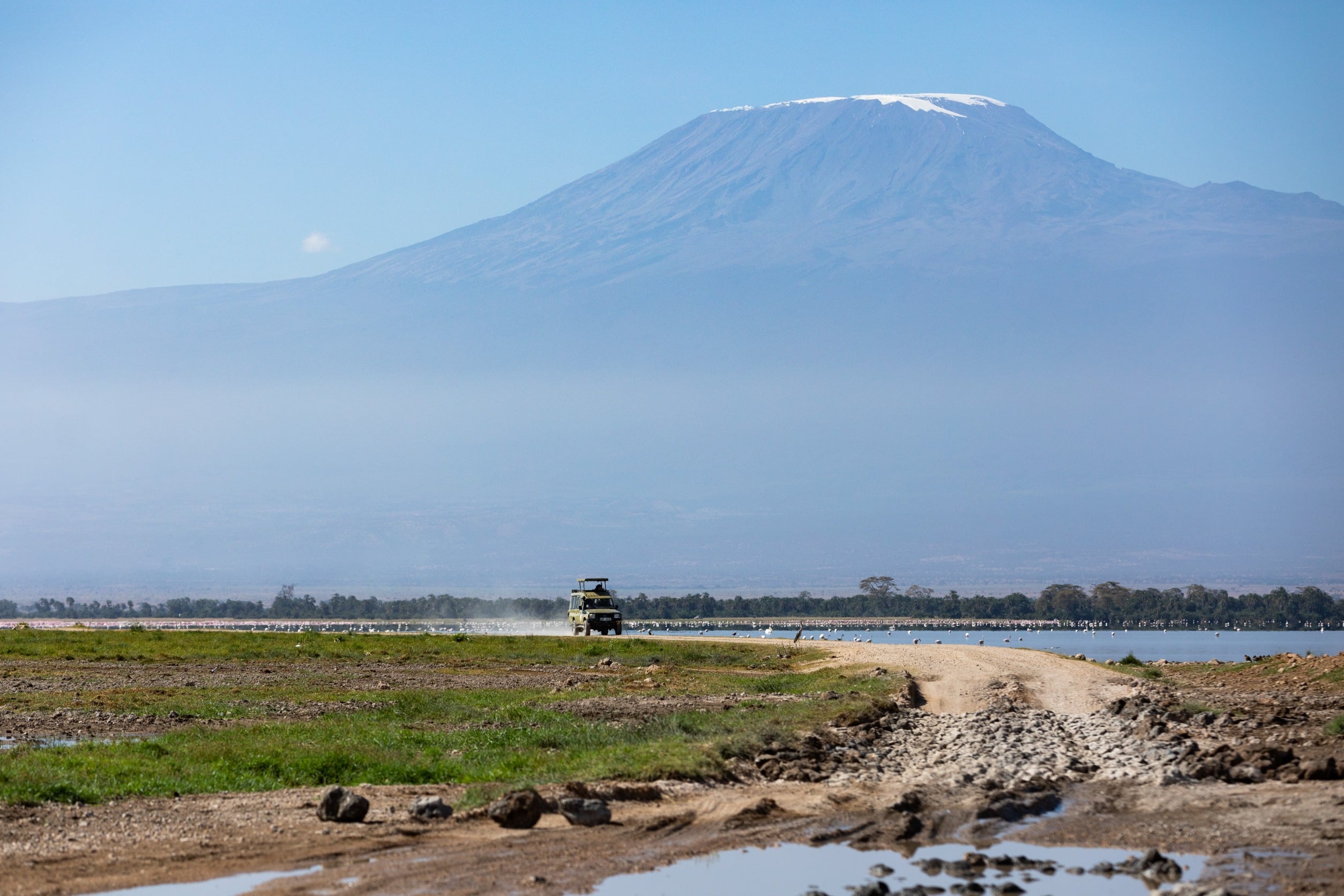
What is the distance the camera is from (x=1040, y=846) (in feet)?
42.4

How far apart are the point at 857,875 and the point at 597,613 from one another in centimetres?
5648

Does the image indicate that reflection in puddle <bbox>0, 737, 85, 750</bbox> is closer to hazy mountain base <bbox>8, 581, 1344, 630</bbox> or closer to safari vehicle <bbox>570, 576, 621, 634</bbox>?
safari vehicle <bbox>570, 576, 621, 634</bbox>

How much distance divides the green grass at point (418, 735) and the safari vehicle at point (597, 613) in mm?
23129

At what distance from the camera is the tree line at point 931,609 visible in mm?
135750

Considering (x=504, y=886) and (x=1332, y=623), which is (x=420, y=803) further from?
(x=1332, y=623)

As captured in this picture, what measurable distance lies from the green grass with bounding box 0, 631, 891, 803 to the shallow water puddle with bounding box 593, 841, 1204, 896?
357cm

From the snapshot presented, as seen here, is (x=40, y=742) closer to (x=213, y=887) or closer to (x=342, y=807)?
(x=342, y=807)

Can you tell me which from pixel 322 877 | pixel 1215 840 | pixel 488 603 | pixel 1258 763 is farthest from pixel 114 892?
pixel 488 603

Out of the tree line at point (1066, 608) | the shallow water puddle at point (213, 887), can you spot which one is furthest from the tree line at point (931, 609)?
the shallow water puddle at point (213, 887)

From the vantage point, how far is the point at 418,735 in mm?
21734

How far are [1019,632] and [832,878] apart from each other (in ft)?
353

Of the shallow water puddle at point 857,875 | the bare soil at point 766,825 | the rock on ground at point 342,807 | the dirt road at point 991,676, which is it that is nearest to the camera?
the shallow water puddle at point 857,875

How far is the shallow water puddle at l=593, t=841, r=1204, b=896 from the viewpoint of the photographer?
36.9ft

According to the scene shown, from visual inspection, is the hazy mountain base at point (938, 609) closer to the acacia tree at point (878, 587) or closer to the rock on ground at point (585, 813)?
the acacia tree at point (878, 587)
